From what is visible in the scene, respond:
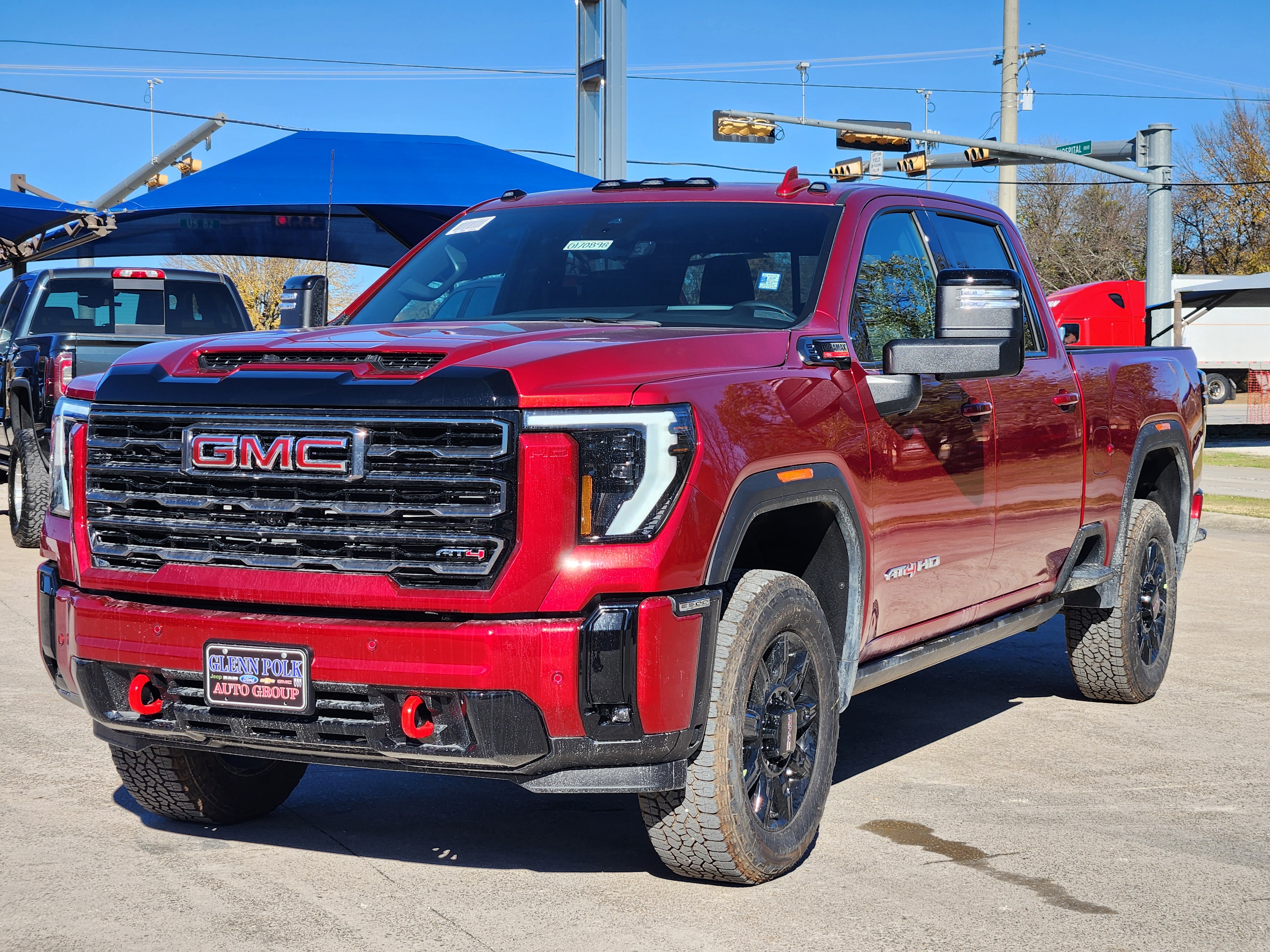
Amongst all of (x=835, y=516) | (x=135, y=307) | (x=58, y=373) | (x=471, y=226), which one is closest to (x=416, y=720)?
(x=835, y=516)

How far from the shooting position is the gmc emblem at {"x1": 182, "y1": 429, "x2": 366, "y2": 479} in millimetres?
3635

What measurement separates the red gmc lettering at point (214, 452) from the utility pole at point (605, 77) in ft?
36.3

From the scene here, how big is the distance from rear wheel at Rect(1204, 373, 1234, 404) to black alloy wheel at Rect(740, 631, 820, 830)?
3719cm

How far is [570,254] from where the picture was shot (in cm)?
522

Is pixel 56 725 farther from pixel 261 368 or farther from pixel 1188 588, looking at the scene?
pixel 1188 588

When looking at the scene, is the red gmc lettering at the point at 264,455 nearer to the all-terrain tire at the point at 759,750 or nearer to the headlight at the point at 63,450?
the headlight at the point at 63,450

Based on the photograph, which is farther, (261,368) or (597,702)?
(261,368)

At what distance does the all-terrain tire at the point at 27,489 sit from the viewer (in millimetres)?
10914

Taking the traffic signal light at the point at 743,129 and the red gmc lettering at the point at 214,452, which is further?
the traffic signal light at the point at 743,129

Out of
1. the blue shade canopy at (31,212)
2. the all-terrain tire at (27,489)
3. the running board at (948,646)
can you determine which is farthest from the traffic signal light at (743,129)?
the running board at (948,646)

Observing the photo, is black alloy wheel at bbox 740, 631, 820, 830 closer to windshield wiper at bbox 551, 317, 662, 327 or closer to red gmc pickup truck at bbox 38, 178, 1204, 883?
red gmc pickup truck at bbox 38, 178, 1204, 883

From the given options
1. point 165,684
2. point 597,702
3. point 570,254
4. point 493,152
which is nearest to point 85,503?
point 165,684

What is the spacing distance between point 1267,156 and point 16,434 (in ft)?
160

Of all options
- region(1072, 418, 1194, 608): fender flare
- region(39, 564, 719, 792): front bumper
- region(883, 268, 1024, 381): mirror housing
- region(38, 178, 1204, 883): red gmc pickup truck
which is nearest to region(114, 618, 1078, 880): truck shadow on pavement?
region(38, 178, 1204, 883): red gmc pickup truck
